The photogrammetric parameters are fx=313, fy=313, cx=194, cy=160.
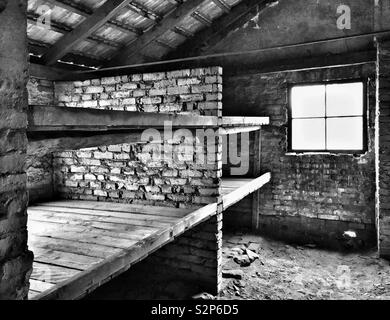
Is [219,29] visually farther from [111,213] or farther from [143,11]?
[111,213]

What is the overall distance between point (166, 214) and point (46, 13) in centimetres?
248

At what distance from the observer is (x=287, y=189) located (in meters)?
5.29

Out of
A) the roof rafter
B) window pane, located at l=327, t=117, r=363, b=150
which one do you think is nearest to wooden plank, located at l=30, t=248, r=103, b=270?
the roof rafter

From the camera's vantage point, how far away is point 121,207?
3.34 m

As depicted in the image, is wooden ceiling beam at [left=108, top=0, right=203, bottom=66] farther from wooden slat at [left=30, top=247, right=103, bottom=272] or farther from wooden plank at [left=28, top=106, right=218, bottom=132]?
wooden slat at [left=30, top=247, right=103, bottom=272]

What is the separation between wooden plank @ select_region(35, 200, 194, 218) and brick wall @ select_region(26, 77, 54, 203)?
26cm

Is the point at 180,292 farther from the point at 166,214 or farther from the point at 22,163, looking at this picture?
the point at 22,163

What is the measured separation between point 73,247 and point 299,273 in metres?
3.11

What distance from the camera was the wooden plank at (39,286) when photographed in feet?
5.27

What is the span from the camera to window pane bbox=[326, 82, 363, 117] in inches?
188

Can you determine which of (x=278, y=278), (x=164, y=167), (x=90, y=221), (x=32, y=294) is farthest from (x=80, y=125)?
(x=278, y=278)

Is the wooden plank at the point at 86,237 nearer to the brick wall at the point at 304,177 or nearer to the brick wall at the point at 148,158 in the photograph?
the brick wall at the point at 148,158

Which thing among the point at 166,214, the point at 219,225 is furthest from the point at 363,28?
the point at 166,214

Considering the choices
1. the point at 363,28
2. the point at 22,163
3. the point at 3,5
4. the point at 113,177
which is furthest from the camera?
the point at 363,28
